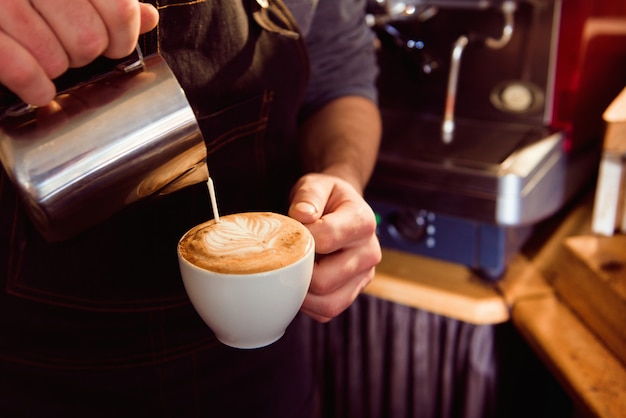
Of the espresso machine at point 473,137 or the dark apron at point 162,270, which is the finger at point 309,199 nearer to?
the dark apron at point 162,270

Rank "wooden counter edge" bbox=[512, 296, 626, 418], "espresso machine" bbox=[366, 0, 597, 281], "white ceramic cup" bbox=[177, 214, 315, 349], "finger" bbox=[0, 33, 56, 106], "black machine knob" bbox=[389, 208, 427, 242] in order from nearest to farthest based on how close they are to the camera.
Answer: "finger" bbox=[0, 33, 56, 106] → "white ceramic cup" bbox=[177, 214, 315, 349] → "wooden counter edge" bbox=[512, 296, 626, 418] → "espresso machine" bbox=[366, 0, 597, 281] → "black machine knob" bbox=[389, 208, 427, 242]

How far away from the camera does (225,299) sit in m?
0.64

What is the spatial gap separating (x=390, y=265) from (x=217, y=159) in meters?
0.68

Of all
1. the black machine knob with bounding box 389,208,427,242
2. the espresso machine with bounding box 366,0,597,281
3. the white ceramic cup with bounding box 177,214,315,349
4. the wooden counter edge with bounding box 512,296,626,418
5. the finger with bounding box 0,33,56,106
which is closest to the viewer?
the finger with bounding box 0,33,56,106

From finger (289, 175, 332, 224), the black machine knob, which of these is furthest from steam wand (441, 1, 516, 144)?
finger (289, 175, 332, 224)

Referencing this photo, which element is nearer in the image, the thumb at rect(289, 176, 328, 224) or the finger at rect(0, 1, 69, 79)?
the finger at rect(0, 1, 69, 79)

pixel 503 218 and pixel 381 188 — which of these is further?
pixel 381 188

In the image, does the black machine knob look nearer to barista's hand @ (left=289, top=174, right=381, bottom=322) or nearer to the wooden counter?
the wooden counter

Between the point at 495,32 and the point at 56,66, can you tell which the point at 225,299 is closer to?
the point at 56,66

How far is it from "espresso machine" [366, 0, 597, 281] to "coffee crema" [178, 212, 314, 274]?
0.60 meters

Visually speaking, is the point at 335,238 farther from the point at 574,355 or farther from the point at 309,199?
the point at 574,355

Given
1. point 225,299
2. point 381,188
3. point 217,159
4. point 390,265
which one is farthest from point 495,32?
point 225,299

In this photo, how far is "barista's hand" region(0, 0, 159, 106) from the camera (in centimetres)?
50

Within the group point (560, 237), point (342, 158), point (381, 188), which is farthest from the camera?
point (560, 237)
